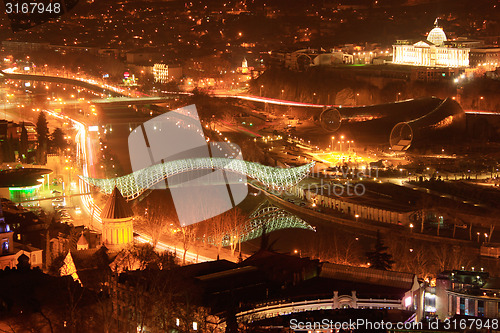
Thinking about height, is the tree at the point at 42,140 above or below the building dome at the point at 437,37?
below

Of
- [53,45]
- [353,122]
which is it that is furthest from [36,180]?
[53,45]

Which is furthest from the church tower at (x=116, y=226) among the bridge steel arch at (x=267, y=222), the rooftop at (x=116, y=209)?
the bridge steel arch at (x=267, y=222)

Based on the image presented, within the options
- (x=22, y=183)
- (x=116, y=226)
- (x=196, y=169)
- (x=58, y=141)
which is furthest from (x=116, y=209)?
(x=58, y=141)

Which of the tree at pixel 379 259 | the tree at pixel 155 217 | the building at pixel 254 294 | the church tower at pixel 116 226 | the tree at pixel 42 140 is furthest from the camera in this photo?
the tree at pixel 42 140

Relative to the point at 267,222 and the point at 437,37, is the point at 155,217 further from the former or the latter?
the point at 437,37

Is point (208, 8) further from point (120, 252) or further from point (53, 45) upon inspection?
point (120, 252)

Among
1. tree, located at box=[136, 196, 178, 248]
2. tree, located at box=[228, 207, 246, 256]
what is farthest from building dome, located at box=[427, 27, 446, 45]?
tree, located at box=[228, 207, 246, 256]

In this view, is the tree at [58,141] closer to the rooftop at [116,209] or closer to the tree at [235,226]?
the tree at [235,226]
